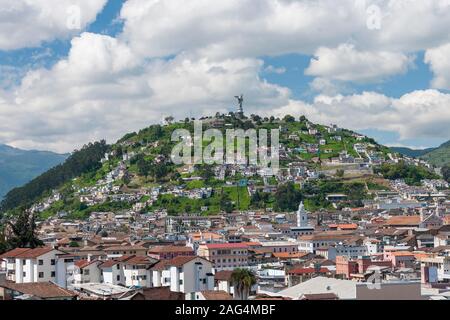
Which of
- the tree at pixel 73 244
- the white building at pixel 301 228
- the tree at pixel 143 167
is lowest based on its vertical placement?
the tree at pixel 73 244

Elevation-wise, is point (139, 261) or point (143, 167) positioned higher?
point (143, 167)

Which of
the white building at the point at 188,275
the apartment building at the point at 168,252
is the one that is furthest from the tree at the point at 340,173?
the white building at the point at 188,275

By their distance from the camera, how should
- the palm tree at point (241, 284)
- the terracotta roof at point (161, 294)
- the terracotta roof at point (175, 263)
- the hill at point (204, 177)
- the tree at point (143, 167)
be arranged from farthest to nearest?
the tree at point (143, 167), the hill at point (204, 177), the terracotta roof at point (175, 263), the palm tree at point (241, 284), the terracotta roof at point (161, 294)

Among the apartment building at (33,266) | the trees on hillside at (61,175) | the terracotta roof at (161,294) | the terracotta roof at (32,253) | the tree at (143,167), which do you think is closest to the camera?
the terracotta roof at (161,294)

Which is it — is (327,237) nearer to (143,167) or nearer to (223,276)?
(223,276)

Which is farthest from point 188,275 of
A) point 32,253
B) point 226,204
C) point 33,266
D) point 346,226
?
point 226,204

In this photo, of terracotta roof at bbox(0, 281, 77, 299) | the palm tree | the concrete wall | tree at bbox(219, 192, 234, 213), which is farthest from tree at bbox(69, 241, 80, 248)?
tree at bbox(219, 192, 234, 213)

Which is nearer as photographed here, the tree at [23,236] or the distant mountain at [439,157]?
the tree at [23,236]

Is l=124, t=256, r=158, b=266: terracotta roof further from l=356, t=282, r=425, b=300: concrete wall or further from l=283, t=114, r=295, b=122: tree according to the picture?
l=283, t=114, r=295, b=122: tree

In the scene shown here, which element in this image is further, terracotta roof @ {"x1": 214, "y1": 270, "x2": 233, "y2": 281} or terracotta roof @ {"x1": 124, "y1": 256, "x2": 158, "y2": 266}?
terracotta roof @ {"x1": 124, "y1": 256, "x2": 158, "y2": 266}

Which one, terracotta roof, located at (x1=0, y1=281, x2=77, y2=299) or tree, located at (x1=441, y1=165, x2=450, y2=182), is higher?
tree, located at (x1=441, y1=165, x2=450, y2=182)

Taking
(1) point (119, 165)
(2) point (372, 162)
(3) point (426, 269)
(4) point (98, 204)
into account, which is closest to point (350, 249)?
(3) point (426, 269)

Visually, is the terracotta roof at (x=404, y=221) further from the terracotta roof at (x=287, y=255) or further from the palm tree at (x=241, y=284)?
the palm tree at (x=241, y=284)
